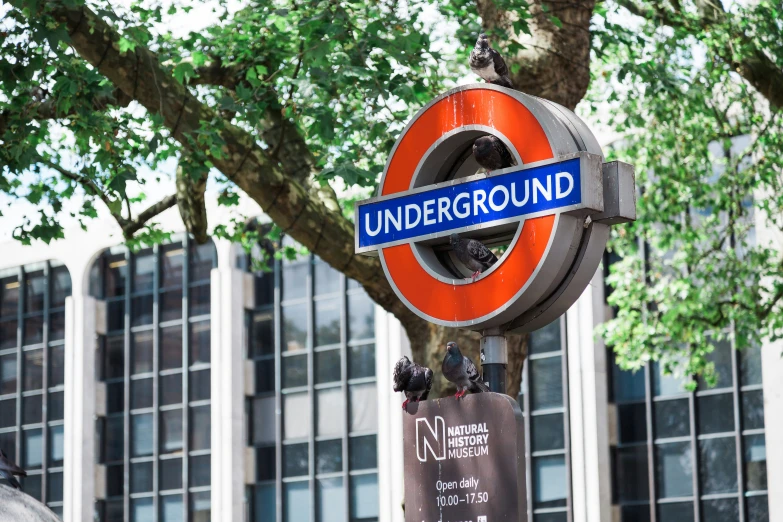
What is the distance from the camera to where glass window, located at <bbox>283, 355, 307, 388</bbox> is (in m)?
27.8

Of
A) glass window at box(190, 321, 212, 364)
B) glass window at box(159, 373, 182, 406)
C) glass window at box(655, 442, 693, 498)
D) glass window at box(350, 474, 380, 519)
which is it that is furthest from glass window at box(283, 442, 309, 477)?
glass window at box(655, 442, 693, 498)

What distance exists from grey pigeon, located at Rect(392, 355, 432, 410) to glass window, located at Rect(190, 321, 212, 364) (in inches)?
993

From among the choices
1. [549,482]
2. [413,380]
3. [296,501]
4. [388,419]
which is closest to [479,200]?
[413,380]

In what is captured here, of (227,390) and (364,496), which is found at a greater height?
(227,390)

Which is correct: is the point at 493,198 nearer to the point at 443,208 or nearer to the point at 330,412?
the point at 443,208

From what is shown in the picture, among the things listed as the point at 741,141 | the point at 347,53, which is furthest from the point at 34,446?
the point at 347,53

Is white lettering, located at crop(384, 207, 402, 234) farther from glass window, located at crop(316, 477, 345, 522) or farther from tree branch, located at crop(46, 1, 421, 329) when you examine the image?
glass window, located at crop(316, 477, 345, 522)

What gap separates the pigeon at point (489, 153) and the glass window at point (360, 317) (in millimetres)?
22409

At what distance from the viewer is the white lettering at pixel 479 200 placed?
4285mm

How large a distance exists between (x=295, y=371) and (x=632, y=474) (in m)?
7.96

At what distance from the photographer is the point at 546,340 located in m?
24.4

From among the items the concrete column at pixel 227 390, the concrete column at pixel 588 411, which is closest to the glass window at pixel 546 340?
the concrete column at pixel 588 411

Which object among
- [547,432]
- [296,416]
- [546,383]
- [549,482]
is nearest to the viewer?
[549,482]

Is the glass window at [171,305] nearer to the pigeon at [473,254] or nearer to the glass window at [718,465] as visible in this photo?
the glass window at [718,465]
